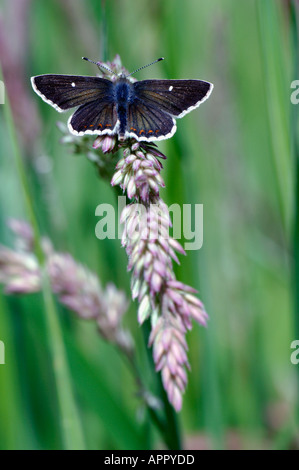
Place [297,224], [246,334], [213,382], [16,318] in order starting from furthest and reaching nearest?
[246,334] → [16,318] → [213,382] → [297,224]

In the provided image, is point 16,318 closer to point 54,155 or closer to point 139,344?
point 139,344

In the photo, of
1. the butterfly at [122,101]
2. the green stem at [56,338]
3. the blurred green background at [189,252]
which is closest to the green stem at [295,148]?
the blurred green background at [189,252]

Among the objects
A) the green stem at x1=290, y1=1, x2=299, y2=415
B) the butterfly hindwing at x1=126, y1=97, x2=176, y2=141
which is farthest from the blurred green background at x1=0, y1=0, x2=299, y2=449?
the butterfly hindwing at x1=126, y1=97, x2=176, y2=141

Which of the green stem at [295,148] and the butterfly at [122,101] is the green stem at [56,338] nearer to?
the butterfly at [122,101]

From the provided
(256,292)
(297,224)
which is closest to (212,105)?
(256,292)

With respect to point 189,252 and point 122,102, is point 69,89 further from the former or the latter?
point 189,252

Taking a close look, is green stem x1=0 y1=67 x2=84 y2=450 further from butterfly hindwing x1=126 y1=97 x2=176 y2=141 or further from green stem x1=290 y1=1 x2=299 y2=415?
green stem x1=290 y1=1 x2=299 y2=415
